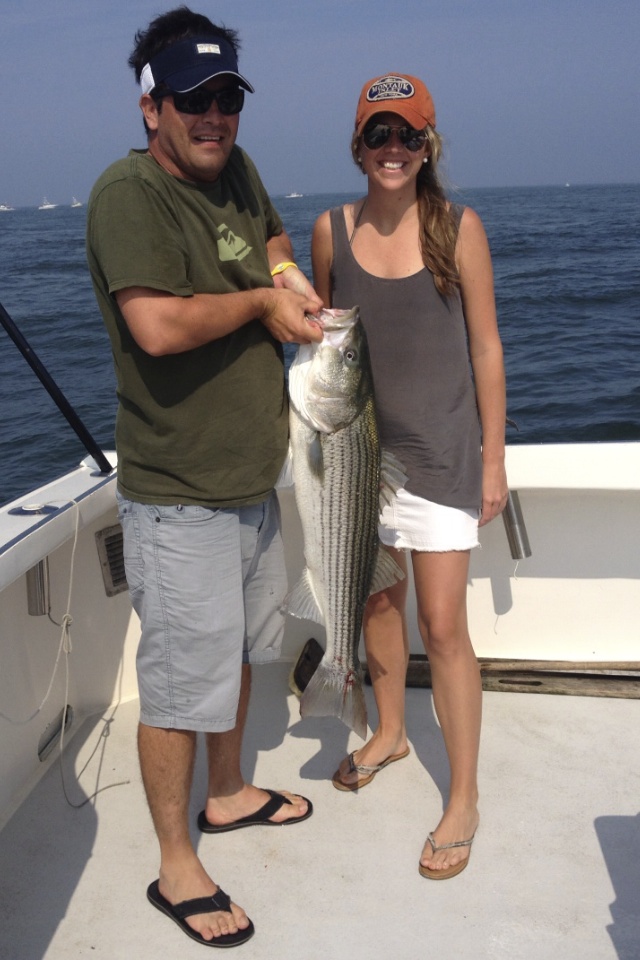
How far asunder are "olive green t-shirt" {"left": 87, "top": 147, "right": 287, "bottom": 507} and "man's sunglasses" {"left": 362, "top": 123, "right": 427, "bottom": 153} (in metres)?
0.39

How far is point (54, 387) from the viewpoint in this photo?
3.15 m

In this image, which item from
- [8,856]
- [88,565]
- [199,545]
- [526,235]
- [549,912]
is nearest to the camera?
[199,545]

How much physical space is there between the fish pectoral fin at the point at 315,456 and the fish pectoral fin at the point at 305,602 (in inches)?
14.5

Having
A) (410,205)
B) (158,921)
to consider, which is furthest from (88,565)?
(410,205)

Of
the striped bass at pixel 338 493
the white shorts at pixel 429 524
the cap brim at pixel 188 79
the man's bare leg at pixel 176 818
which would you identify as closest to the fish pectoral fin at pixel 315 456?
the striped bass at pixel 338 493

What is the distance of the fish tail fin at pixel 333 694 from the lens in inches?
111

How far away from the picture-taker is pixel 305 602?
9.34 ft

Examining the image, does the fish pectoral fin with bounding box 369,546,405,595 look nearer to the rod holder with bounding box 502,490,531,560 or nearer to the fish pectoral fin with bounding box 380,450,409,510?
the fish pectoral fin with bounding box 380,450,409,510

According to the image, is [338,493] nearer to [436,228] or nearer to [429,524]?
[429,524]

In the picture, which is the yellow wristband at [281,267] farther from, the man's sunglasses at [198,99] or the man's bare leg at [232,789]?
the man's bare leg at [232,789]

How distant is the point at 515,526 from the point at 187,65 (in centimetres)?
215

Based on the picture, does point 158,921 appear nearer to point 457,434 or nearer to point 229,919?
point 229,919

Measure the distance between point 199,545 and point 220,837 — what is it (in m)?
1.21

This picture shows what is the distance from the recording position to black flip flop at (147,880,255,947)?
2.60 meters
